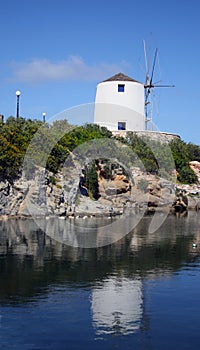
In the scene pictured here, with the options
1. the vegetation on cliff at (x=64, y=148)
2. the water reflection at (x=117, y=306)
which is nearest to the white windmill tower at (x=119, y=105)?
the vegetation on cliff at (x=64, y=148)

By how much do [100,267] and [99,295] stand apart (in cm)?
619

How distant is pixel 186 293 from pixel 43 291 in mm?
6132

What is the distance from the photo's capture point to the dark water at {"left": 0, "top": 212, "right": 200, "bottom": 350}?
17375 mm

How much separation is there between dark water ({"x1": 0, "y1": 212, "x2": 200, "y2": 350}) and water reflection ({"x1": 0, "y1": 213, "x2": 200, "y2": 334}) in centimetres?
4

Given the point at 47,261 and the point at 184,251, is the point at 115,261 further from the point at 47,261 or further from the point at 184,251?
the point at 184,251

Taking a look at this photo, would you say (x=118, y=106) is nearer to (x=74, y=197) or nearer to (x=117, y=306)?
(x=74, y=197)

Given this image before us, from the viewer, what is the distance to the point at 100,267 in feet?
94.4

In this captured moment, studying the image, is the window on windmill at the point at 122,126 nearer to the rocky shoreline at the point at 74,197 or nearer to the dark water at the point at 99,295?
the rocky shoreline at the point at 74,197

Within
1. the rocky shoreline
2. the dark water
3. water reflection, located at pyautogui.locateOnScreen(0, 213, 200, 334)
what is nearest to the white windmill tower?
the rocky shoreline

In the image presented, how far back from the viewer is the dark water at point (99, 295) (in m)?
17.4

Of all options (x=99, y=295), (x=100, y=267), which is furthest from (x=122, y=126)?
(x=99, y=295)

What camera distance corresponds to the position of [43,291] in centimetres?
2322

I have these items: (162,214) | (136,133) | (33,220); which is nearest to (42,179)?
(33,220)

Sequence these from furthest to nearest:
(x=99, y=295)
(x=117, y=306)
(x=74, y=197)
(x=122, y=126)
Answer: (x=122, y=126)
(x=74, y=197)
(x=99, y=295)
(x=117, y=306)
